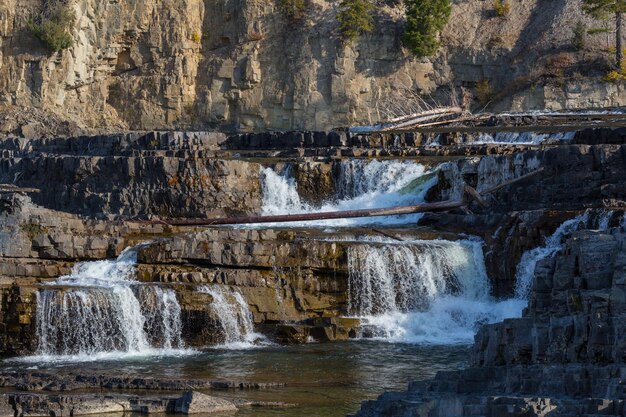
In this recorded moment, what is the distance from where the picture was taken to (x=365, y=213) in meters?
38.5

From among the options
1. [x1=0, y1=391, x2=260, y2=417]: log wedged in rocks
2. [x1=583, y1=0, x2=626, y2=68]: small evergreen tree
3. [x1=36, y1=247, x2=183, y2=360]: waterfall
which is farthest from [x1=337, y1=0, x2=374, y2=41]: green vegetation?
[x1=0, y1=391, x2=260, y2=417]: log wedged in rocks

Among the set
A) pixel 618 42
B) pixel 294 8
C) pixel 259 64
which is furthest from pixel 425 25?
pixel 618 42

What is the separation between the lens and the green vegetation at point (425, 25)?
64.9 metres

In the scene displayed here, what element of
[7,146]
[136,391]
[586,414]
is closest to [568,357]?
[586,414]

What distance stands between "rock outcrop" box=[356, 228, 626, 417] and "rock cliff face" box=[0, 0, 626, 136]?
42233 mm

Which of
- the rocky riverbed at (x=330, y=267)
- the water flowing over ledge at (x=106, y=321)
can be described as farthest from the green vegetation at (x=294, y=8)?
the water flowing over ledge at (x=106, y=321)

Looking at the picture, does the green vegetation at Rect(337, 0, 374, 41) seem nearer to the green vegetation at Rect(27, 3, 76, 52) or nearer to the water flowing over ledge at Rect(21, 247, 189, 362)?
the green vegetation at Rect(27, 3, 76, 52)

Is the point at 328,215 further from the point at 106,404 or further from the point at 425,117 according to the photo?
the point at 425,117

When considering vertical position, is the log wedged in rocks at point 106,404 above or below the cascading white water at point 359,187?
below

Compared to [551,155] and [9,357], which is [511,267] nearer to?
[551,155]

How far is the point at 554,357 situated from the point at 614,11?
45344 mm

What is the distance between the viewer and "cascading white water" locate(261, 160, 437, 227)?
4325 centimetres

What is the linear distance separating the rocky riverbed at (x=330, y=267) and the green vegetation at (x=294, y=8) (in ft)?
66.9

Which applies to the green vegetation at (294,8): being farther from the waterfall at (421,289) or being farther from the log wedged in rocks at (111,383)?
the log wedged in rocks at (111,383)
